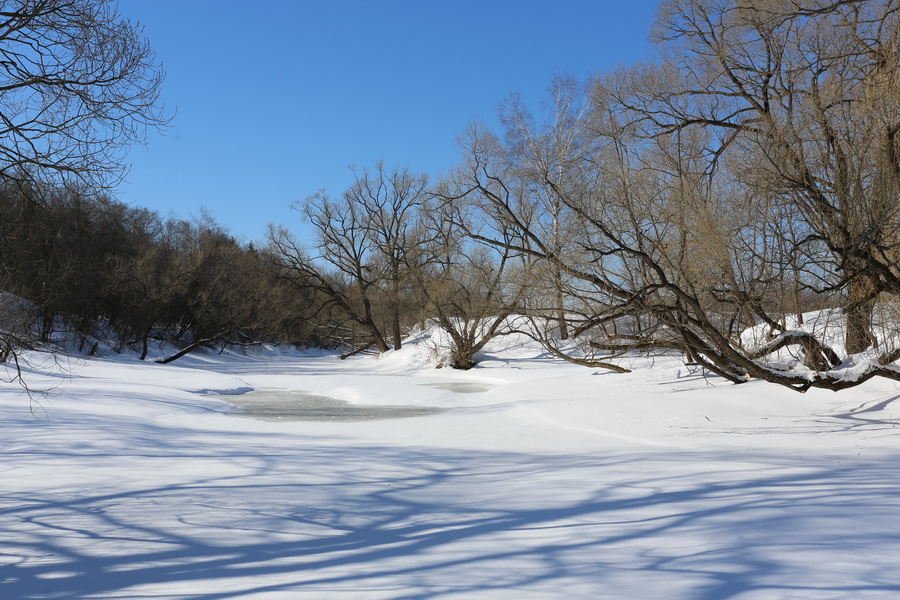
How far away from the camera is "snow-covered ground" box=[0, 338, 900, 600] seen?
4418 mm

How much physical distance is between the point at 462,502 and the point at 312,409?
10.00m

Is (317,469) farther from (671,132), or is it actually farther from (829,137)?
(671,132)

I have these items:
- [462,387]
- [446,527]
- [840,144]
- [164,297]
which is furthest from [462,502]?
[164,297]

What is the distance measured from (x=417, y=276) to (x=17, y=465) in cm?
2701

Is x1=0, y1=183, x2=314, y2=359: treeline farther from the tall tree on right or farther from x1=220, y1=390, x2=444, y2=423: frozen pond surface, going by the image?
the tall tree on right

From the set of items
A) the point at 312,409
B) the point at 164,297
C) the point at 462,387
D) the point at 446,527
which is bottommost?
the point at 446,527

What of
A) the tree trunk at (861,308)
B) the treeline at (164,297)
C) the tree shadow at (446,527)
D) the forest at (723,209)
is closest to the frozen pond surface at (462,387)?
the forest at (723,209)

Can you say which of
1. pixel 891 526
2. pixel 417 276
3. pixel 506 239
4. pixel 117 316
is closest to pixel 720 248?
pixel 891 526

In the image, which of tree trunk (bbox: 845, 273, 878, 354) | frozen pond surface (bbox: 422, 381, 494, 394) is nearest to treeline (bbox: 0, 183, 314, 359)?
frozen pond surface (bbox: 422, 381, 494, 394)

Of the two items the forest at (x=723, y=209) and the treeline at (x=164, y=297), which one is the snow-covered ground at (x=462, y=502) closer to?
the forest at (x=723, y=209)

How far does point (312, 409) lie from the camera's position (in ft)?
52.6

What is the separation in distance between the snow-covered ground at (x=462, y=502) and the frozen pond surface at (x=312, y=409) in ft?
4.08

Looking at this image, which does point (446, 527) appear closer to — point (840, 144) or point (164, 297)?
point (840, 144)

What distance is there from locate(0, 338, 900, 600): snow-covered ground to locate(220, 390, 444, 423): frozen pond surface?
124 centimetres
